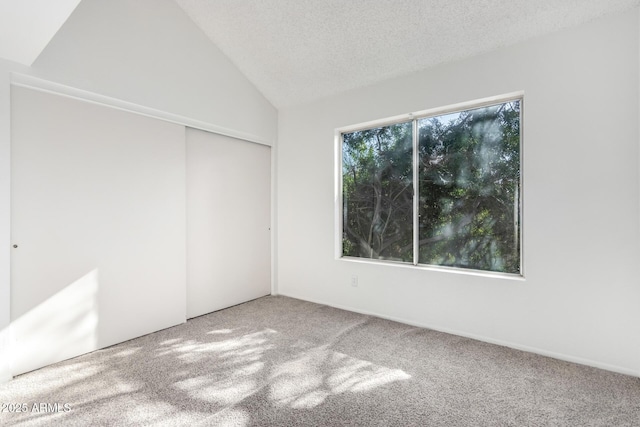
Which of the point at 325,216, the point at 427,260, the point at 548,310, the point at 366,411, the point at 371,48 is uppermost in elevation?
the point at 371,48

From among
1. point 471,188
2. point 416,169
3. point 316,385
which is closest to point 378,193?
point 416,169

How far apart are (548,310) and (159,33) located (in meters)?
4.22

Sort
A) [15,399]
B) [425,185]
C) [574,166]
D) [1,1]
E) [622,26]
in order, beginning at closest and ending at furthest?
1. [1,1]
2. [15,399]
3. [622,26]
4. [574,166]
5. [425,185]

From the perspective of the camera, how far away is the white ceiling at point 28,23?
161 cm

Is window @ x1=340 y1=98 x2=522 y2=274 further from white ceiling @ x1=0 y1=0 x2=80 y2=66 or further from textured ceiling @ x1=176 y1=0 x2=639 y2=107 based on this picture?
white ceiling @ x1=0 y1=0 x2=80 y2=66

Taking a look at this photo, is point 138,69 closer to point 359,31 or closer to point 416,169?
point 359,31

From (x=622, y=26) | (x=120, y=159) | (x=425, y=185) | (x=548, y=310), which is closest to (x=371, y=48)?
(x=425, y=185)

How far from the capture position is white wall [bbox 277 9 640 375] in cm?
223

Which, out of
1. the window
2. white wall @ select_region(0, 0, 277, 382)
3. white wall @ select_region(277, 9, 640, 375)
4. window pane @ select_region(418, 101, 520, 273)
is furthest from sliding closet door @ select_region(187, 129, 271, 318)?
window pane @ select_region(418, 101, 520, 273)

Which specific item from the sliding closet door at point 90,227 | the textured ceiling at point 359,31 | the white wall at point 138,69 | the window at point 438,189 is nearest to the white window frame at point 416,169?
the window at point 438,189

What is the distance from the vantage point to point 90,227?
2.56 m

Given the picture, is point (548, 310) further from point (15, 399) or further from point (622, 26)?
point (15, 399)

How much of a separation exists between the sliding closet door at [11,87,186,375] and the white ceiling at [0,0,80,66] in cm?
32

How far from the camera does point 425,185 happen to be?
3.21m
